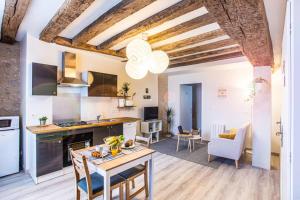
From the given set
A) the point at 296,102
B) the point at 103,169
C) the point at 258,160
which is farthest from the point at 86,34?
the point at 258,160

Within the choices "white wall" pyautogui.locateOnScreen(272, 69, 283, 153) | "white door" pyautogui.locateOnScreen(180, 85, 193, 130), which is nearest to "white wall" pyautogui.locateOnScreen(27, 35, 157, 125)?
"white door" pyautogui.locateOnScreen(180, 85, 193, 130)

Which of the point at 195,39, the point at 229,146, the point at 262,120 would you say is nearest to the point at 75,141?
the point at 195,39

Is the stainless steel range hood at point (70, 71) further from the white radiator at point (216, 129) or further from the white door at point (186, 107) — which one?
the white radiator at point (216, 129)

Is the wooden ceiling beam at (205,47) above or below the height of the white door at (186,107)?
above

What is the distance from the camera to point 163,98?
21.9ft

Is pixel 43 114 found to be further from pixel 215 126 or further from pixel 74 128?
pixel 215 126

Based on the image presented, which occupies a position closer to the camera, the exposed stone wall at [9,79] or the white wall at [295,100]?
the white wall at [295,100]

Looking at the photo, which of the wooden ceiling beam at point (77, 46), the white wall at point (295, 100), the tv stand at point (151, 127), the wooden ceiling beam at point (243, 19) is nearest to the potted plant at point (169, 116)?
the tv stand at point (151, 127)

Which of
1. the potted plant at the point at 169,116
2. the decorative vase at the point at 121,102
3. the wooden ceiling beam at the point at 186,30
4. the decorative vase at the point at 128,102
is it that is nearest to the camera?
the wooden ceiling beam at the point at 186,30

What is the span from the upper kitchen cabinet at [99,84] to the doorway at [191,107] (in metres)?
3.21

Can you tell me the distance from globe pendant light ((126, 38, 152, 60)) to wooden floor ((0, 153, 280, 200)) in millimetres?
2065

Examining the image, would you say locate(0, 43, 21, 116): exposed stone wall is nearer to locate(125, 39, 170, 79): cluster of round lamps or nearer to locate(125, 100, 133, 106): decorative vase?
locate(125, 100, 133, 106): decorative vase

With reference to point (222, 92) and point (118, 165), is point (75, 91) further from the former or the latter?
point (222, 92)

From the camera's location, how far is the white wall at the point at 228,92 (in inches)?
192
